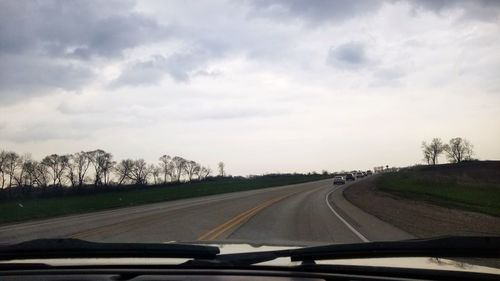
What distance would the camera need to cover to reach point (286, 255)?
13.1ft

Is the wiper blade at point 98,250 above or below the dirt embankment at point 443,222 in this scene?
above

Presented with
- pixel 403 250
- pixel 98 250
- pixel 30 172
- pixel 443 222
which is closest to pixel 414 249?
pixel 403 250

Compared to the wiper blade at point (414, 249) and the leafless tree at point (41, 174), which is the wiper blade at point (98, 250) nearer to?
the wiper blade at point (414, 249)

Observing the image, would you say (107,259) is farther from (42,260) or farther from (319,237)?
(319,237)

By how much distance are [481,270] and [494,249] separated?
0.58 metres

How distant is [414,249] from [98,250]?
2.07 m

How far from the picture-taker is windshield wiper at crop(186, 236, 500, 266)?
149 inches

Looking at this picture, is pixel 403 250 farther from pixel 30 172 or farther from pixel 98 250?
Result: pixel 30 172

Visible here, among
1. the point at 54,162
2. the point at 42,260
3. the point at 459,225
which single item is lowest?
the point at 459,225

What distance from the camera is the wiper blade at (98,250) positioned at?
3.85 m

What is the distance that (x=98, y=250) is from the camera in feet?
13.0

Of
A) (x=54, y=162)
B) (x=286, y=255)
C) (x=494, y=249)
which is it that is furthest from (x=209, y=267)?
(x=54, y=162)

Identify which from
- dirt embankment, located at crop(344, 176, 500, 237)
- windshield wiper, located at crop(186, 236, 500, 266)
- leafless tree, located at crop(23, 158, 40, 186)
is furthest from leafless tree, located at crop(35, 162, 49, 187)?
windshield wiper, located at crop(186, 236, 500, 266)

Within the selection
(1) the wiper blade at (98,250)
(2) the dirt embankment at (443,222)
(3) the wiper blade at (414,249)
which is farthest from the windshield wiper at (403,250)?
(2) the dirt embankment at (443,222)
